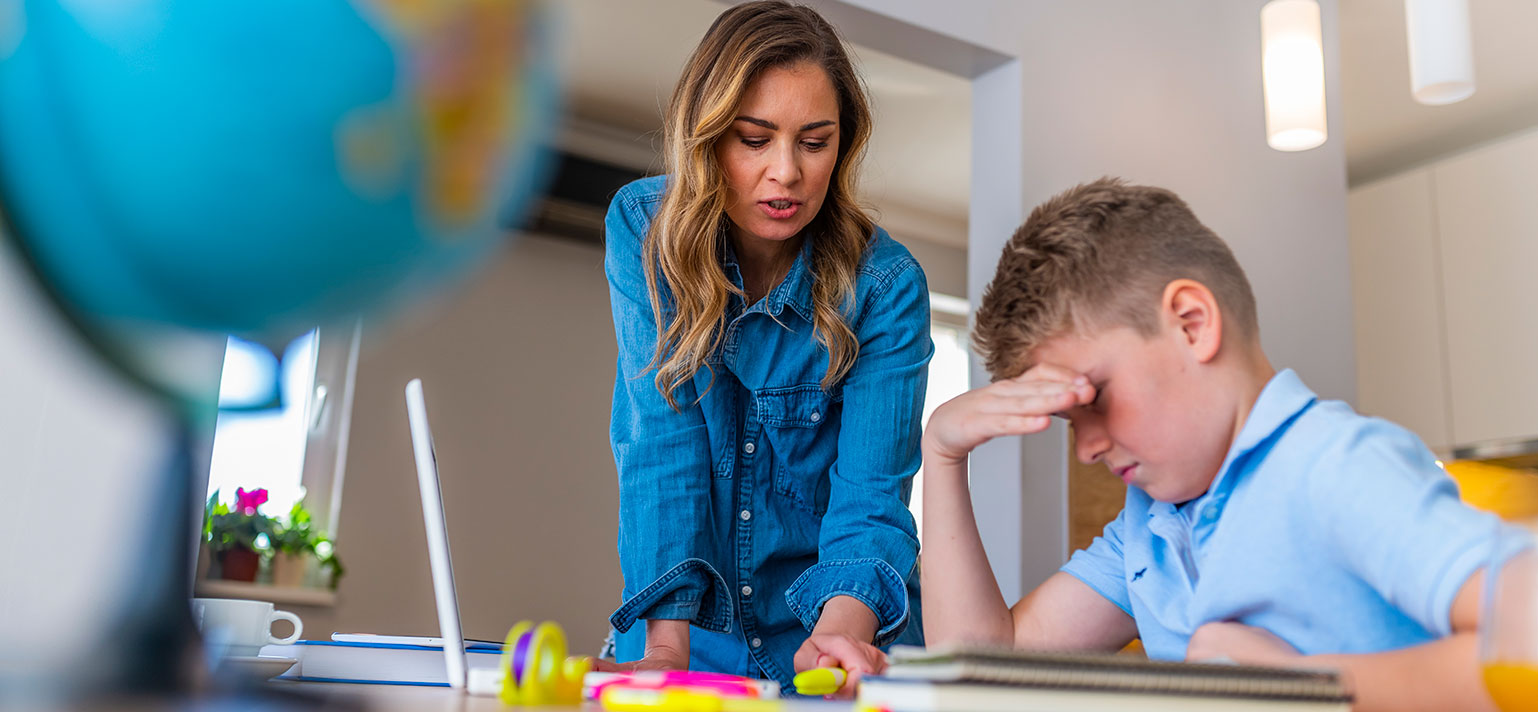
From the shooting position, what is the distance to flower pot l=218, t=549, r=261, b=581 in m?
3.09

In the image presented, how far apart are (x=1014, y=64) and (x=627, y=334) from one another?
157cm

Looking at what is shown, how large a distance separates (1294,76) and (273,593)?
2.89 m

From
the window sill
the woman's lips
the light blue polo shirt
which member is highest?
the woman's lips

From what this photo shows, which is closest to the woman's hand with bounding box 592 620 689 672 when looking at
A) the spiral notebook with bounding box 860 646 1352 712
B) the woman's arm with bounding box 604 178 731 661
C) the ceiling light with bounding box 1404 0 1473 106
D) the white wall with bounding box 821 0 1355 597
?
the woman's arm with bounding box 604 178 731 661

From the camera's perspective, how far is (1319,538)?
735mm

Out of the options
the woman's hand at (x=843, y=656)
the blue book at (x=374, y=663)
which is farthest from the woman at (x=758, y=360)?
the blue book at (x=374, y=663)

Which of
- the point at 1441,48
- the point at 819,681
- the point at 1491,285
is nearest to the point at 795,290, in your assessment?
the point at 819,681

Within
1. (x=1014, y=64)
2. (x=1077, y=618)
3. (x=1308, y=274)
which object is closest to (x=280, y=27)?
(x=1077, y=618)

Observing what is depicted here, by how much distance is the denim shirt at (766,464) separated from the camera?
3.95 feet

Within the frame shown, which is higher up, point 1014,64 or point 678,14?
point 678,14

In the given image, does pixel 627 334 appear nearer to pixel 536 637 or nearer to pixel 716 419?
pixel 716 419

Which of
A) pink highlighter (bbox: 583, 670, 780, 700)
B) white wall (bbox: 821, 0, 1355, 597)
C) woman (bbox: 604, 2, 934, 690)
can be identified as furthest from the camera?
white wall (bbox: 821, 0, 1355, 597)

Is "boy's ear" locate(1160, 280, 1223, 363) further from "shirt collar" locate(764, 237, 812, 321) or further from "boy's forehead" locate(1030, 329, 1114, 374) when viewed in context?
"shirt collar" locate(764, 237, 812, 321)

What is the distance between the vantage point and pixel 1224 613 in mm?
793
